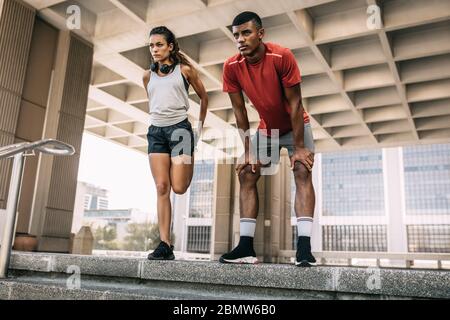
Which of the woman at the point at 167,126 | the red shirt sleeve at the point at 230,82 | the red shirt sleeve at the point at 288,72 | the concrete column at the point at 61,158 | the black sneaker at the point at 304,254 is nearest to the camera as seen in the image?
the black sneaker at the point at 304,254

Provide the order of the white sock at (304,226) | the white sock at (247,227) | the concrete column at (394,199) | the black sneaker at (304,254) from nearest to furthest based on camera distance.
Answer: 1. the black sneaker at (304,254)
2. the white sock at (304,226)
3. the white sock at (247,227)
4. the concrete column at (394,199)

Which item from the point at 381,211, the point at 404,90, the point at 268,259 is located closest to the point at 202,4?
the point at 404,90

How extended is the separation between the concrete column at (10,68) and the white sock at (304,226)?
5942mm

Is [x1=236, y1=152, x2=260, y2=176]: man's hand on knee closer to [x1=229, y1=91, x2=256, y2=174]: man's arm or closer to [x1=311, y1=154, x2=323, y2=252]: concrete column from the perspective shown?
[x1=229, y1=91, x2=256, y2=174]: man's arm

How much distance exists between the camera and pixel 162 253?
3.32m

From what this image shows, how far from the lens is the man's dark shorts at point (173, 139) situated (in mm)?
3613

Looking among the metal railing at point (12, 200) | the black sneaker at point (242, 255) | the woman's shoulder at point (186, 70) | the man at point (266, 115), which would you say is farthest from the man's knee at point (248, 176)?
the metal railing at point (12, 200)

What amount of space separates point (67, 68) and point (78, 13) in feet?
3.93

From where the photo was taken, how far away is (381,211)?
11144cm

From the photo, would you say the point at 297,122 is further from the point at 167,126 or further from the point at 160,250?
the point at 160,250

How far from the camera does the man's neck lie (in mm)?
3037

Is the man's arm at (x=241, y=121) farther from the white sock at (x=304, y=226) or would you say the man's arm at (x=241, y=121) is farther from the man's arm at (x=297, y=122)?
the white sock at (x=304, y=226)

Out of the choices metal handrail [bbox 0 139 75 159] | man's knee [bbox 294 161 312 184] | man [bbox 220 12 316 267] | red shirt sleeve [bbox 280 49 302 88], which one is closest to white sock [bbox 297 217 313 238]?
man [bbox 220 12 316 267]

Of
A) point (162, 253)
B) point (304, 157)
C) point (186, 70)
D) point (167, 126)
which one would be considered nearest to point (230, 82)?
point (186, 70)
